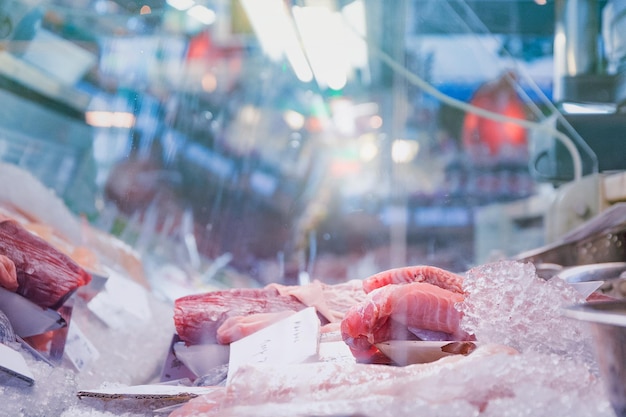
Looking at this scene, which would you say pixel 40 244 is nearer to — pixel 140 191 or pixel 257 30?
pixel 140 191

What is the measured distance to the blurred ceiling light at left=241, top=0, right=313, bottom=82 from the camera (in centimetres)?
295

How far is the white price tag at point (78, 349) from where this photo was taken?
1586 millimetres

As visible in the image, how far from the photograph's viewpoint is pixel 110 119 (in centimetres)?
252

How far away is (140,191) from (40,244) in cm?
145

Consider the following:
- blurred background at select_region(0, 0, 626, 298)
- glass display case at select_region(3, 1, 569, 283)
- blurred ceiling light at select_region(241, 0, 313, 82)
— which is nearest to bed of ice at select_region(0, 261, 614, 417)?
blurred background at select_region(0, 0, 626, 298)

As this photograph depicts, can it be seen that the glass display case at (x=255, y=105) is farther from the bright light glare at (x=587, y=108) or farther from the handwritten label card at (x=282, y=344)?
the handwritten label card at (x=282, y=344)

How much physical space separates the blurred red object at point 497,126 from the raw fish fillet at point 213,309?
3400mm

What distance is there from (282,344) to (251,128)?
12.5ft

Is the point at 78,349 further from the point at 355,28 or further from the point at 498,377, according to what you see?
the point at 355,28

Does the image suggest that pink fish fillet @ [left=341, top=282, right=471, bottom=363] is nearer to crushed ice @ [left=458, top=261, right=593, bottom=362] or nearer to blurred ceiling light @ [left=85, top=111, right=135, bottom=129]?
crushed ice @ [left=458, top=261, right=593, bottom=362]

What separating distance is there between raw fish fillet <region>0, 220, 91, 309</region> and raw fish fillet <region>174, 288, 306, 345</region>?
308mm

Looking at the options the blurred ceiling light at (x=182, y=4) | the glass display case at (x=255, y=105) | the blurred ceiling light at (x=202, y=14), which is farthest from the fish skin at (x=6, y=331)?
the blurred ceiling light at (x=202, y=14)

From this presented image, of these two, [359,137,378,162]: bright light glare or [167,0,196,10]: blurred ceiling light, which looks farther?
[359,137,378,162]: bright light glare

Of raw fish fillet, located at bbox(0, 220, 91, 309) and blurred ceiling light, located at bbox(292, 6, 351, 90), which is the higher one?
blurred ceiling light, located at bbox(292, 6, 351, 90)
